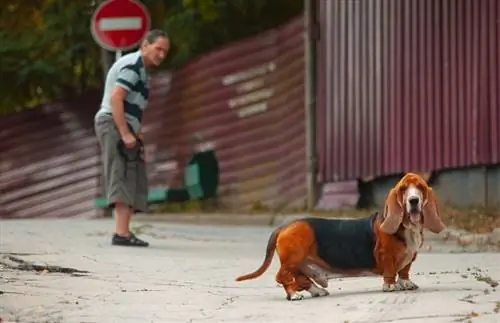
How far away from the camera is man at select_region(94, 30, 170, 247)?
12211 mm

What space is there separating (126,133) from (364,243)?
4293 mm

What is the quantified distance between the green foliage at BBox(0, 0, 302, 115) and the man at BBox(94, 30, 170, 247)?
6874mm

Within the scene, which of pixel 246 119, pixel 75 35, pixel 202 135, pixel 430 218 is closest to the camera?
pixel 430 218

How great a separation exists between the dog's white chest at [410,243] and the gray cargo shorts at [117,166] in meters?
4.41

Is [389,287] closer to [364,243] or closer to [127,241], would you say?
[364,243]

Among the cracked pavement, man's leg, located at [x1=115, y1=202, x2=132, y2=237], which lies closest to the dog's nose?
the cracked pavement

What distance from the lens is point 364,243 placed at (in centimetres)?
816

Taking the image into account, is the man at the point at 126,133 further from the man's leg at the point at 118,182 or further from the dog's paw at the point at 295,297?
the dog's paw at the point at 295,297

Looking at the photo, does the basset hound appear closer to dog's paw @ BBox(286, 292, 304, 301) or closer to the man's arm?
dog's paw @ BBox(286, 292, 304, 301)

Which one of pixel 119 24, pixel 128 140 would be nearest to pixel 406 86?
pixel 119 24

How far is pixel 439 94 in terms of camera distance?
1522cm

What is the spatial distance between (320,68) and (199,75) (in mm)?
2228

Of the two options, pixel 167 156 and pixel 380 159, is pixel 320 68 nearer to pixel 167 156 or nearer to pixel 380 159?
pixel 380 159

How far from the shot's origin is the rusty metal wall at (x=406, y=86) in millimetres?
14367
